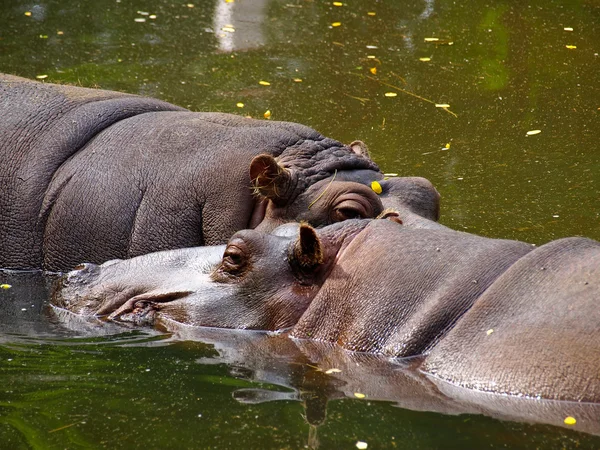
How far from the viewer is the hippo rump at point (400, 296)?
443 cm

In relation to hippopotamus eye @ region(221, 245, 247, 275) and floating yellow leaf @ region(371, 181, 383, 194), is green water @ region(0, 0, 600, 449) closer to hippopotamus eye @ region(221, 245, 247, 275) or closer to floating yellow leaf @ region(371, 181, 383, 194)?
hippopotamus eye @ region(221, 245, 247, 275)

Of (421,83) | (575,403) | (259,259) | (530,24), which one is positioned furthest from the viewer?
(530,24)

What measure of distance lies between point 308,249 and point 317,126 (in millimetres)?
4228

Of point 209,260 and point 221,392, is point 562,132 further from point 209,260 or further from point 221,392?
point 221,392

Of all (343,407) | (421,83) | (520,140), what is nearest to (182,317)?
(343,407)

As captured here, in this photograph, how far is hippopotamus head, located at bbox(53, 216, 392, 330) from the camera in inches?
204

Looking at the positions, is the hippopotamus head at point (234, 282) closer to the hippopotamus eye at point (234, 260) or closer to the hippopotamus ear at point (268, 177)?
the hippopotamus eye at point (234, 260)

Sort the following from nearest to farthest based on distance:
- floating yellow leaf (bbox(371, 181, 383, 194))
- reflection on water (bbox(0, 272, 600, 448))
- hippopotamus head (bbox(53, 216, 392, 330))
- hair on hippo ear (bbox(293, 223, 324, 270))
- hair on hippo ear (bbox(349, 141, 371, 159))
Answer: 1. reflection on water (bbox(0, 272, 600, 448))
2. hair on hippo ear (bbox(293, 223, 324, 270))
3. hippopotamus head (bbox(53, 216, 392, 330))
4. floating yellow leaf (bbox(371, 181, 383, 194))
5. hair on hippo ear (bbox(349, 141, 371, 159))

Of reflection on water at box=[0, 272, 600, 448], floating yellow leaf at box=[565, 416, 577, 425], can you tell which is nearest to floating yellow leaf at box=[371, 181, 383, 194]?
reflection on water at box=[0, 272, 600, 448]

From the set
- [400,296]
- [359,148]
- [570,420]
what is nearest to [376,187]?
[359,148]

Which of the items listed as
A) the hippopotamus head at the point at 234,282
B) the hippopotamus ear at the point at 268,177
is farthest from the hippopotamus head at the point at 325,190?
the hippopotamus head at the point at 234,282

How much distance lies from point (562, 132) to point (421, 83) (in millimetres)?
1606

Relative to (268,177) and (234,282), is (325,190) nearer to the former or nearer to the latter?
(268,177)

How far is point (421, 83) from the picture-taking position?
1043 centimetres
